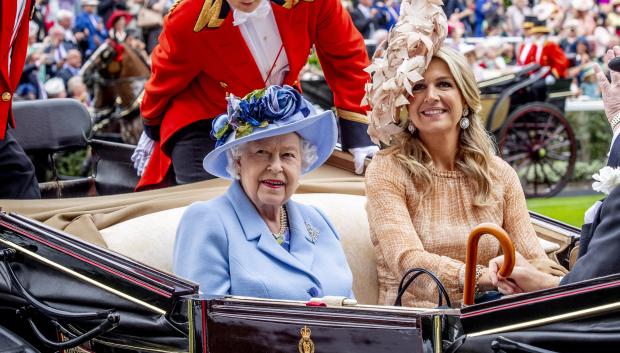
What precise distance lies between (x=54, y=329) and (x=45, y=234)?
0.82ft

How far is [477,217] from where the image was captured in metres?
3.21

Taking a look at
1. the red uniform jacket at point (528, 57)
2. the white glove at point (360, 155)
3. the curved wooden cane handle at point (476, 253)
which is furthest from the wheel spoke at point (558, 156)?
the curved wooden cane handle at point (476, 253)

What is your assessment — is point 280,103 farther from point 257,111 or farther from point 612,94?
point 612,94

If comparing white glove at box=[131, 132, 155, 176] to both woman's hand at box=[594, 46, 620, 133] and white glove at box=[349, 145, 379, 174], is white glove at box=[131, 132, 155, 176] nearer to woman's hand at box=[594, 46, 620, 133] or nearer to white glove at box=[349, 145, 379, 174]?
white glove at box=[349, 145, 379, 174]

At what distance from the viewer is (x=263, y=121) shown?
2.76m

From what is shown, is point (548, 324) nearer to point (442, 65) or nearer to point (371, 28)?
point (442, 65)

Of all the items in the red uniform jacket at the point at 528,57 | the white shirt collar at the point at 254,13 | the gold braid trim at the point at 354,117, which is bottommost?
the red uniform jacket at the point at 528,57

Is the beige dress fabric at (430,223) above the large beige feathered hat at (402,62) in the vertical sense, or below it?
below

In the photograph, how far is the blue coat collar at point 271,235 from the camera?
2.75m

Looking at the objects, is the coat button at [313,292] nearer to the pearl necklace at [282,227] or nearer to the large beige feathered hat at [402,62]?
the pearl necklace at [282,227]

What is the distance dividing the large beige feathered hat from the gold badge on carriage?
1023 millimetres

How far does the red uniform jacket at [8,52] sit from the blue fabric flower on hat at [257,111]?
0.87 meters

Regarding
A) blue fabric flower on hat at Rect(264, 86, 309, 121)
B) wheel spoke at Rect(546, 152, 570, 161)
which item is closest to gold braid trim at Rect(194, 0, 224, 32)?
blue fabric flower on hat at Rect(264, 86, 309, 121)

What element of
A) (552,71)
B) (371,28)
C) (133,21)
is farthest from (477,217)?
(371,28)
